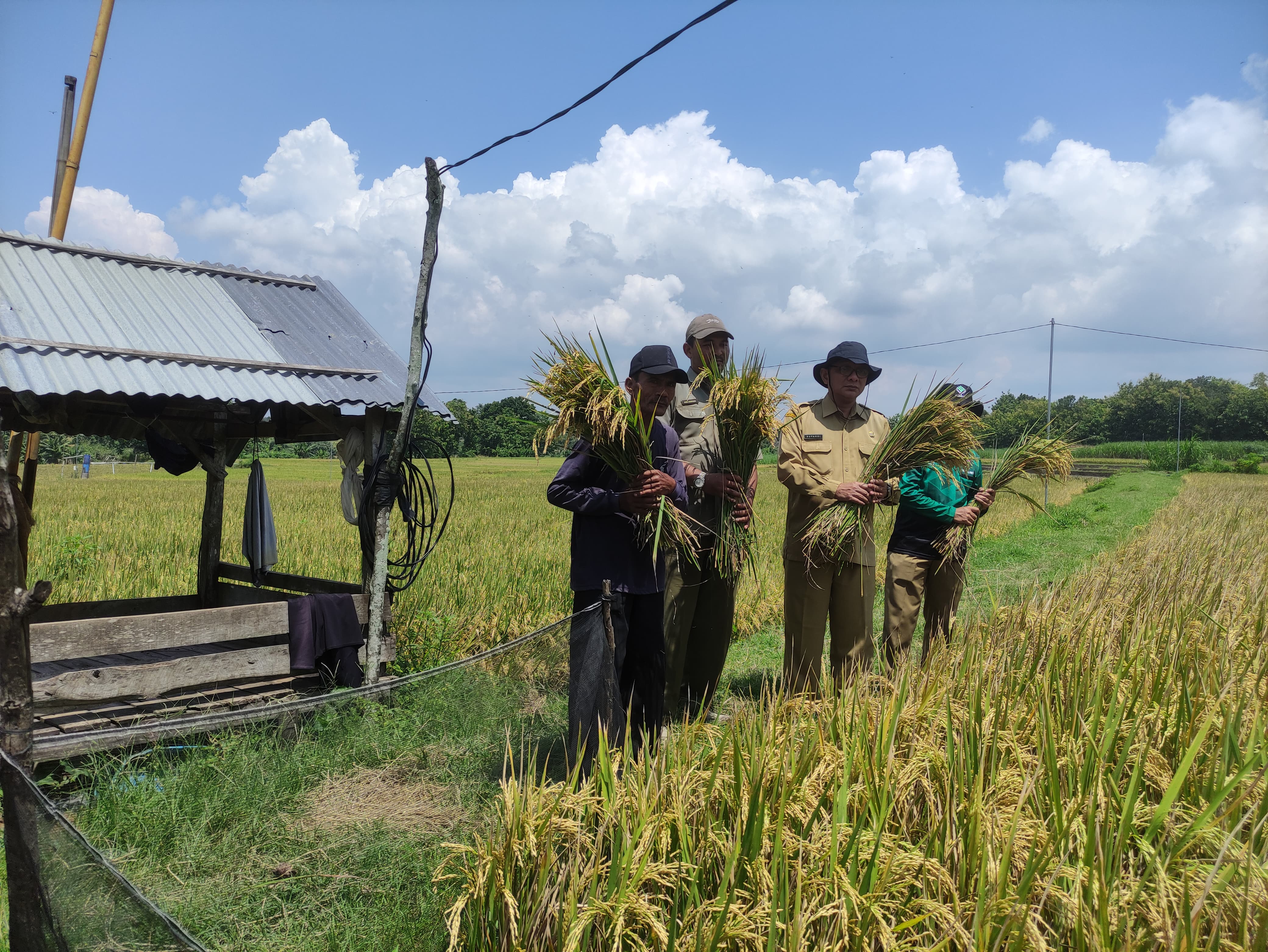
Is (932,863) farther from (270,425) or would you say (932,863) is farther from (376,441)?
(270,425)

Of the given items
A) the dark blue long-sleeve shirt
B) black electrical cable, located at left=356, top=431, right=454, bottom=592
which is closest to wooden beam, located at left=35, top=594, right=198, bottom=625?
Result: black electrical cable, located at left=356, top=431, right=454, bottom=592

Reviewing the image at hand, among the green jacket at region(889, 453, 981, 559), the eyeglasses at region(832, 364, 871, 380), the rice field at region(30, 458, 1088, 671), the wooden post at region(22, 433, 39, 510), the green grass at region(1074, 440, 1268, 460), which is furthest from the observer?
the green grass at region(1074, 440, 1268, 460)

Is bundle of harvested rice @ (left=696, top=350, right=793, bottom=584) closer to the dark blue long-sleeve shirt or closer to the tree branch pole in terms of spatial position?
the dark blue long-sleeve shirt

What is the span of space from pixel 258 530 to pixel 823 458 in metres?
3.96

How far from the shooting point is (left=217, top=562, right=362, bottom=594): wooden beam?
5.67m

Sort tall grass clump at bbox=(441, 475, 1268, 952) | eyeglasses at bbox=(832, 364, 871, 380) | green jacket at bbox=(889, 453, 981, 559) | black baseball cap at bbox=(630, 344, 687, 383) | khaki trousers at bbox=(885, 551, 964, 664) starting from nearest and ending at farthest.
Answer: tall grass clump at bbox=(441, 475, 1268, 952), black baseball cap at bbox=(630, 344, 687, 383), eyeglasses at bbox=(832, 364, 871, 380), green jacket at bbox=(889, 453, 981, 559), khaki trousers at bbox=(885, 551, 964, 664)

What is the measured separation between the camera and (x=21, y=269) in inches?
185

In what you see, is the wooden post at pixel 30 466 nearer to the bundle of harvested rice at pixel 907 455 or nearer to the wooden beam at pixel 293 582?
the wooden beam at pixel 293 582

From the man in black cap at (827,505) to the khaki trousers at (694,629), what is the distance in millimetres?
392

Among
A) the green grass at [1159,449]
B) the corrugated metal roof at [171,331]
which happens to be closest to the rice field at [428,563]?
the corrugated metal roof at [171,331]

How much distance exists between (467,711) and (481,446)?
172 feet

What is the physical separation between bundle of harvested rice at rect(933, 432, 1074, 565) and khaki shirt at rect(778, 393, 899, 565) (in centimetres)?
45

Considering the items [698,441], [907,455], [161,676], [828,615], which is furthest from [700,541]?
[161,676]

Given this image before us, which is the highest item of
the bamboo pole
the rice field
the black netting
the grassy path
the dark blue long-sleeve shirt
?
the bamboo pole
